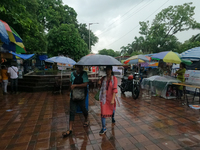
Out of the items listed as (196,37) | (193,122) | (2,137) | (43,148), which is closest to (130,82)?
(193,122)

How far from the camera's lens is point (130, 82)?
6285 millimetres

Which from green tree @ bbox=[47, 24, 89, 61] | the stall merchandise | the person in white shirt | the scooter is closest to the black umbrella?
the scooter

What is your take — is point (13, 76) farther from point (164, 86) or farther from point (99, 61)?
point (164, 86)

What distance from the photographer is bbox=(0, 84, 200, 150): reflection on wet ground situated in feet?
8.28

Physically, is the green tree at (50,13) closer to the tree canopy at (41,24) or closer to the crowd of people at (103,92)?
the tree canopy at (41,24)

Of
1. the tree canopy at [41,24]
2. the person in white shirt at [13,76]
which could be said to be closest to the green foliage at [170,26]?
the tree canopy at [41,24]

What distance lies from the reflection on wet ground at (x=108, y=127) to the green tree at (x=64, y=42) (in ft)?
29.4

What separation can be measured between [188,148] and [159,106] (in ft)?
8.25

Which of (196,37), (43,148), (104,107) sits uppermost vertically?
(196,37)

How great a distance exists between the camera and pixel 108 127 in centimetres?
322

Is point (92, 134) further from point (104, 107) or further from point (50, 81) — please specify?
point (50, 81)

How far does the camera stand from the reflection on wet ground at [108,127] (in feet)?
8.28

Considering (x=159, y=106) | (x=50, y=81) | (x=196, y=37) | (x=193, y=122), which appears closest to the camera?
(x=193, y=122)

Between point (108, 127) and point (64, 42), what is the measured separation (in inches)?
431
